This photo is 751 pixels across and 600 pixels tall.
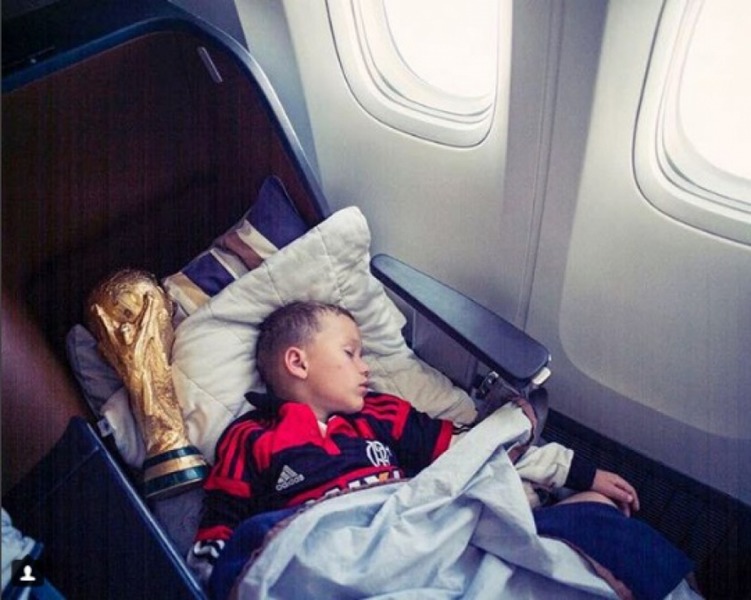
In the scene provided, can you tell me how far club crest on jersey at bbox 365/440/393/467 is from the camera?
1193 millimetres

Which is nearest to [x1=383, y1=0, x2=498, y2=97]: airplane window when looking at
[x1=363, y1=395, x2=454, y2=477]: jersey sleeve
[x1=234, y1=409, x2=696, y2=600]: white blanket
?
[x1=363, y1=395, x2=454, y2=477]: jersey sleeve

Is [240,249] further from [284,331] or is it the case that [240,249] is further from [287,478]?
[287,478]

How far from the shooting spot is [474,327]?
1214 mm

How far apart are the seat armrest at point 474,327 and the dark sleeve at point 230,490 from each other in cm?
37

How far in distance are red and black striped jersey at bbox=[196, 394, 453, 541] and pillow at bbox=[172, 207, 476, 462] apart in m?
0.08

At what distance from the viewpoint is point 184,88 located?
129cm

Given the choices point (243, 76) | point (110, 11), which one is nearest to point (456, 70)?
point (243, 76)

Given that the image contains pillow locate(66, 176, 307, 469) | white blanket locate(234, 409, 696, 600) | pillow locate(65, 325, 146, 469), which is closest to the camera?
white blanket locate(234, 409, 696, 600)

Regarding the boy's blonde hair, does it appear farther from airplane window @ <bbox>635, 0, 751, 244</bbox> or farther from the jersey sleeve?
airplane window @ <bbox>635, 0, 751, 244</bbox>

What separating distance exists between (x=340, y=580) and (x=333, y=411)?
1.17 ft

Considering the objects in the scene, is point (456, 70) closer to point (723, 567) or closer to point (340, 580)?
point (340, 580)

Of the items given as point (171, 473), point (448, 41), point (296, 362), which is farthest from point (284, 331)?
point (448, 41)

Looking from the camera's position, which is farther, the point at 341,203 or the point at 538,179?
the point at 341,203

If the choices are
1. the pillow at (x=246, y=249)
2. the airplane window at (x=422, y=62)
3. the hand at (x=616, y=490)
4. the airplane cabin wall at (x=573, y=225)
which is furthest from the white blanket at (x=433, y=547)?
the airplane window at (x=422, y=62)
